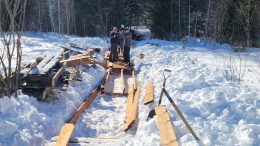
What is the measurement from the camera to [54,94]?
31.2ft

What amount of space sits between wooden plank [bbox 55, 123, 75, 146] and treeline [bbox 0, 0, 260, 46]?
73.8 ft

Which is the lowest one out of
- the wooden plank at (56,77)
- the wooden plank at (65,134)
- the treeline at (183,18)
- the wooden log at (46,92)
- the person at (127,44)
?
the wooden plank at (65,134)

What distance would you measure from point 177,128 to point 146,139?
0.60 metres

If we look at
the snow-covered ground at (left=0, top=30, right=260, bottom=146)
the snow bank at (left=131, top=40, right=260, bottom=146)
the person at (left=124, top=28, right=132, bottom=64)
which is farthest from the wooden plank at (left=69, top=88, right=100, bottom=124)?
the person at (left=124, top=28, right=132, bottom=64)

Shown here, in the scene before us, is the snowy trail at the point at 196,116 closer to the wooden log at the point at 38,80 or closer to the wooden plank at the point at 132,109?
the wooden plank at the point at 132,109

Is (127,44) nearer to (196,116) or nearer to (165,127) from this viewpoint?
(196,116)

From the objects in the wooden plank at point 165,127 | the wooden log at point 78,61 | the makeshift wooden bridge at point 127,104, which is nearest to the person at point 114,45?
the makeshift wooden bridge at point 127,104

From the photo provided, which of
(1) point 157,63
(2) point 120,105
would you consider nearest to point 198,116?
(2) point 120,105

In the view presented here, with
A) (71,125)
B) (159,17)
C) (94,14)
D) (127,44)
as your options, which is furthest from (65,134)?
(94,14)

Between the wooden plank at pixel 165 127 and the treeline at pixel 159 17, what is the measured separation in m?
21.9

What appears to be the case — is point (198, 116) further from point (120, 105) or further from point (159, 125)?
point (120, 105)

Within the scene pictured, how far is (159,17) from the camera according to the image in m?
39.4

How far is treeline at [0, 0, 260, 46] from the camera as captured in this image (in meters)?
31.5

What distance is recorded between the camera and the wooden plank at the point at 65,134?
278 inches
